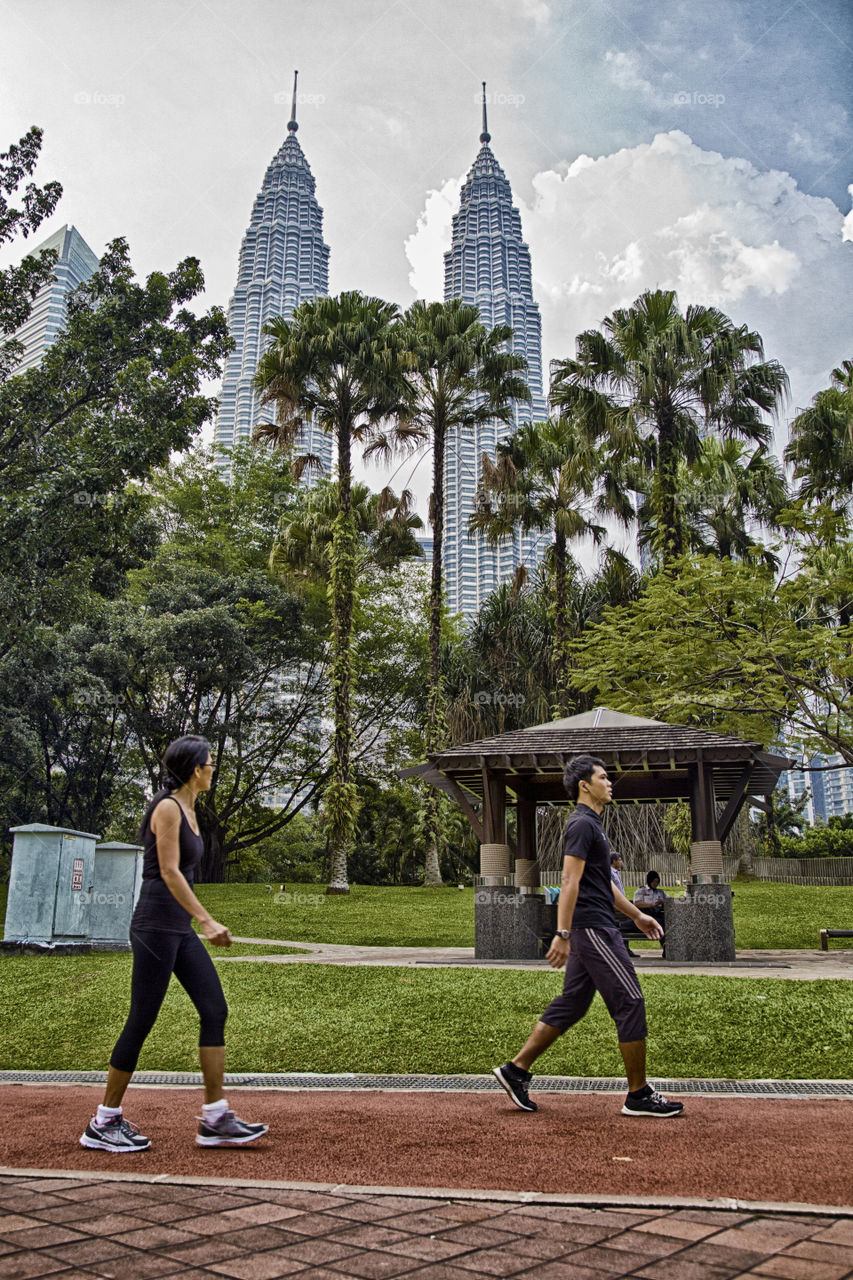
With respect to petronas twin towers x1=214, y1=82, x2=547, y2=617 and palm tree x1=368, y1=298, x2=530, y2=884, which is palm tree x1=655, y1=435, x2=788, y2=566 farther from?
petronas twin towers x1=214, y1=82, x2=547, y2=617

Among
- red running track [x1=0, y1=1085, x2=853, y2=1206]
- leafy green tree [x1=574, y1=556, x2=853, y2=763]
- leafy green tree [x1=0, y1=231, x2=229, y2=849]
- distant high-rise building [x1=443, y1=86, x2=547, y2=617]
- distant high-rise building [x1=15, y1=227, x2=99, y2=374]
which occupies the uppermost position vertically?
distant high-rise building [x1=443, y1=86, x2=547, y2=617]

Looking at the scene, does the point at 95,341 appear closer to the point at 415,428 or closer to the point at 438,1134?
the point at 415,428

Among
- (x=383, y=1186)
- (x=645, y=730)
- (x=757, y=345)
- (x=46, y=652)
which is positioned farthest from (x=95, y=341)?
(x=383, y=1186)

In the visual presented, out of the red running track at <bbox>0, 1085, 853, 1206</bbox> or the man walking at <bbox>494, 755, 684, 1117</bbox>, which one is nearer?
the red running track at <bbox>0, 1085, 853, 1206</bbox>

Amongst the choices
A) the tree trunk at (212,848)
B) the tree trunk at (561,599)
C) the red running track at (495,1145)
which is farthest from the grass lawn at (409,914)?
the red running track at (495,1145)

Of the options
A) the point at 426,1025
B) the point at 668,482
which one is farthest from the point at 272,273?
the point at 426,1025

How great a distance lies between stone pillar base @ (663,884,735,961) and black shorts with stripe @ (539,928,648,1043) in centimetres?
879

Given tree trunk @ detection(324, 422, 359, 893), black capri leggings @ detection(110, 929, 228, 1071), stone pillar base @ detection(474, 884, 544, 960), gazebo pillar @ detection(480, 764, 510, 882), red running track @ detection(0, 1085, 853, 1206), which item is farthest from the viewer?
tree trunk @ detection(324, 422, 359, 893)

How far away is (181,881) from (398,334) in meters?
23.0

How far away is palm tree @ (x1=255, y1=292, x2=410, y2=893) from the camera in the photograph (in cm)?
2422

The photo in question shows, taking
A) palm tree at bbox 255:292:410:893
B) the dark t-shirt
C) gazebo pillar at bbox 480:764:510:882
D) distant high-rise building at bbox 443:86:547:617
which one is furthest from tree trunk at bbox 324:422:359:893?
distant high-rise building at bbox 443:86:547:617

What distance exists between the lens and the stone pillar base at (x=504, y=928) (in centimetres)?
1291

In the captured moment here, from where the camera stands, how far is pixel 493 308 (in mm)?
86438

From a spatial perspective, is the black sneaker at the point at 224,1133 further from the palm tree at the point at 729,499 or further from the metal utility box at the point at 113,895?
the palm tree at the point at 729,499
